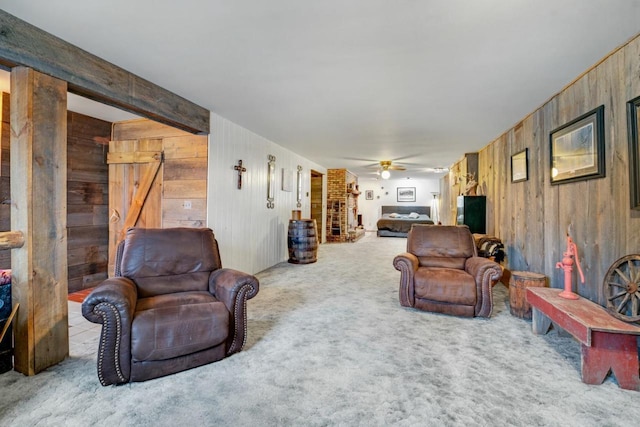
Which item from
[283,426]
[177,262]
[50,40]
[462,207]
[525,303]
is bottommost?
[283,426]

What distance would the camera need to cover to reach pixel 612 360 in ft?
6.01

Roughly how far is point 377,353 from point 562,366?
1279 millimetres

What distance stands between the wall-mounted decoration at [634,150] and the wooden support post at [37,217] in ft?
12.9

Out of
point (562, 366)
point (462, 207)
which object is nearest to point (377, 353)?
point (562, 366)

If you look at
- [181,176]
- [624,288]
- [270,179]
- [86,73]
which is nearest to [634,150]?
[624,288]

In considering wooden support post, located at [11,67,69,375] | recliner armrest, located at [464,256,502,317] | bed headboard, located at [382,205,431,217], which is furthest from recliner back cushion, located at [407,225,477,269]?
bed headboard, located at [382,205,431,217]

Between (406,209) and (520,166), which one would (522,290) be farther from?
(406,209)

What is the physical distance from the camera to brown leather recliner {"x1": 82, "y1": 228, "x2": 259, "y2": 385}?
1.73m

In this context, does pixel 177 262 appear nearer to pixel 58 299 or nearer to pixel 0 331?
pixel 58 299

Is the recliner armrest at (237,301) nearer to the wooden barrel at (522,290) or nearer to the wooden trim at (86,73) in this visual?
the wooden trim at (86,73)

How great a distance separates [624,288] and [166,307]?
307 cm

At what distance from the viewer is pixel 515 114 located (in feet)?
11.7

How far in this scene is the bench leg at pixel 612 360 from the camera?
1797 millimetres

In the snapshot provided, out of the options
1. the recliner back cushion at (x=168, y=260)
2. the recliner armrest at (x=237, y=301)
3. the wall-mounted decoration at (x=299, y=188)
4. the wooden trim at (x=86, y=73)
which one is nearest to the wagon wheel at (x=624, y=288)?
the recliner armrest at (x=237, y=301)
